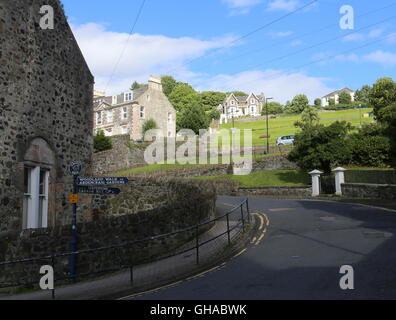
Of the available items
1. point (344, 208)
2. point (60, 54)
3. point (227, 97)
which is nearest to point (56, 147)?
point (60, 54)

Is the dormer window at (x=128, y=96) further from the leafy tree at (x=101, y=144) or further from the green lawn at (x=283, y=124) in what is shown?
the green lawn at (x=283, y=124)

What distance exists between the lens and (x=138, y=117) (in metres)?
75.4

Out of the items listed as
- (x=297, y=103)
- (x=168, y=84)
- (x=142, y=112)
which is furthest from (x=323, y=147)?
(x=168, y=84)

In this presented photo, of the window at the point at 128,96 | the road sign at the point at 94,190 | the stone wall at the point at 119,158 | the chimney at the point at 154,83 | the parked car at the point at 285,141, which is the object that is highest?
the chimney at the point at 154,83

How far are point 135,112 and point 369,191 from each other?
54.0 metres

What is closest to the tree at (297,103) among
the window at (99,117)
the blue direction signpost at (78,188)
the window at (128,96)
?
the window at (128,96)

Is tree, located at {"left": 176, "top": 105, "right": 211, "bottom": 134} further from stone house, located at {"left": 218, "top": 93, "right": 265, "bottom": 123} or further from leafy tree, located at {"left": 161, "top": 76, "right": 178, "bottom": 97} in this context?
stone house, located at {"left": 218, "top": 93, "right": 265, "bottom": 123}

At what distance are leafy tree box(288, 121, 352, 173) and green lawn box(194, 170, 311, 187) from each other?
3.33 meters

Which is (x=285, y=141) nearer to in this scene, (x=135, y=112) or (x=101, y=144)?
(x=135, y=112)

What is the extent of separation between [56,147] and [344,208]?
1531 centimetres

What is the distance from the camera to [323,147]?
36.2 meters

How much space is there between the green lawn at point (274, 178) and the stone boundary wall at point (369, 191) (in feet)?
32.0

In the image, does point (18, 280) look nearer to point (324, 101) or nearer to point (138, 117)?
point (138, 117)

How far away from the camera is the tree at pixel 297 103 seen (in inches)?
5399
